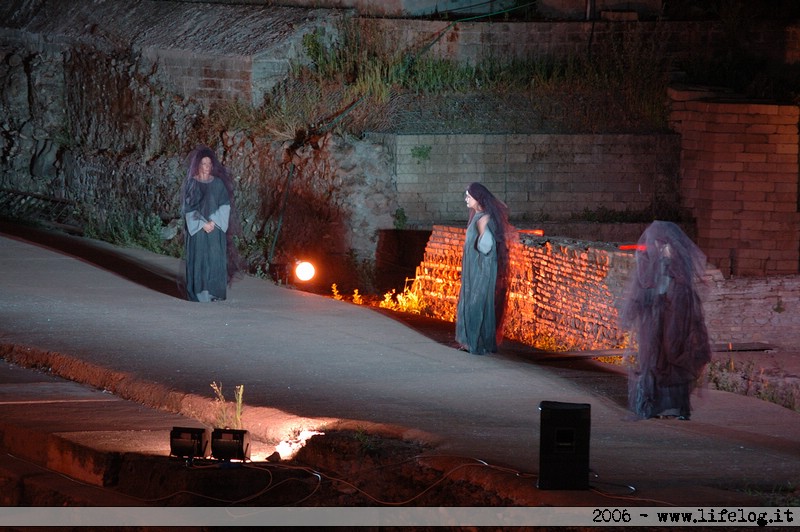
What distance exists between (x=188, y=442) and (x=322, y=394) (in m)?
2.00

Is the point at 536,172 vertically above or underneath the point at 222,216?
above

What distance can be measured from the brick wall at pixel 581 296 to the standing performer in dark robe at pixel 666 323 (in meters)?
4.30

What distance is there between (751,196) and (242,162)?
7720 millimetres

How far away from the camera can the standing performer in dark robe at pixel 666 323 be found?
8.35 meters

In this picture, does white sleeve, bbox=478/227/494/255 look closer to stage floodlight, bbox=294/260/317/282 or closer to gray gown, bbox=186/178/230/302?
gray gown, bbox=186/178/230/302

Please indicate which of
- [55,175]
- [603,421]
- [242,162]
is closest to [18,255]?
[242,162]

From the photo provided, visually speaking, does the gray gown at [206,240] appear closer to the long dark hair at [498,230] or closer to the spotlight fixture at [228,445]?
the long dark hair at [498,230]

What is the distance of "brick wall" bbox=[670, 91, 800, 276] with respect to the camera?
18.3 meters

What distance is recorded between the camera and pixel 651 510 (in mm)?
6035

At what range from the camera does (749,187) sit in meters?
18.4

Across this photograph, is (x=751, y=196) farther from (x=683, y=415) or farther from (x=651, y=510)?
(x=651, y=510)

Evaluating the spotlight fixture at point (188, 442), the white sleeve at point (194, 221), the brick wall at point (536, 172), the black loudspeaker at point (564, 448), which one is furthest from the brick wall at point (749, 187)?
the spotlight fixture at point (188, 442)

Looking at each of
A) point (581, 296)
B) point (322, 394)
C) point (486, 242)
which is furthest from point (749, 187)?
point (322, 394)

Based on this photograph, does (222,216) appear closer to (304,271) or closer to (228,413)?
(304,271)
